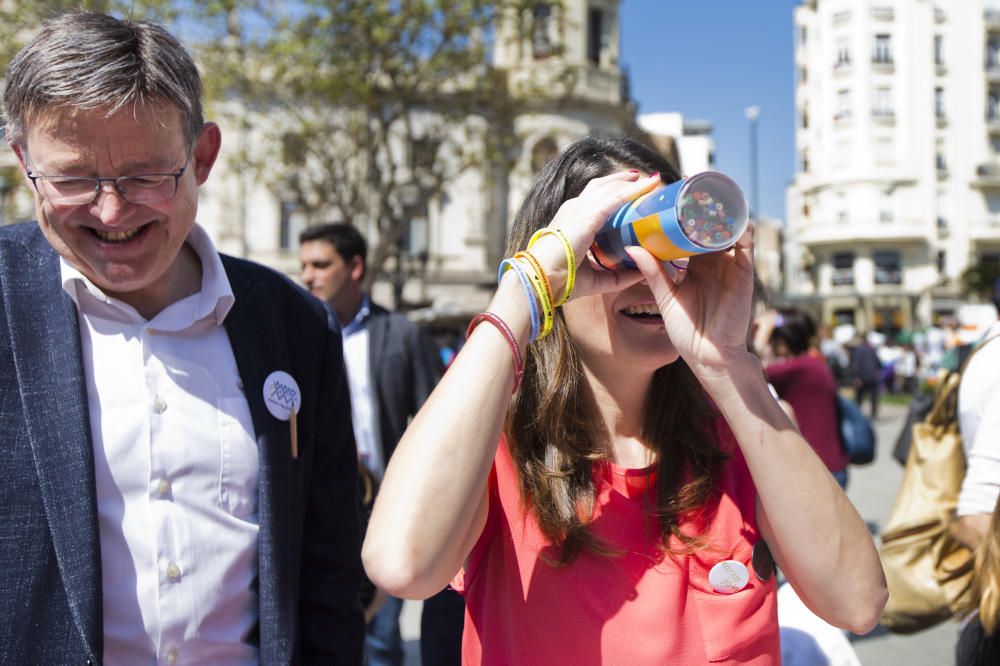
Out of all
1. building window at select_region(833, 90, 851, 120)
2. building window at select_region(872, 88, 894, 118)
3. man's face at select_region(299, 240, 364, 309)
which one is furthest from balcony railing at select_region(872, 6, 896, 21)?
man's face at select_region(299, 240, 364, 309)

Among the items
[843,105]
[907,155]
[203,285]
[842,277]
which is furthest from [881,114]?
[203,285]

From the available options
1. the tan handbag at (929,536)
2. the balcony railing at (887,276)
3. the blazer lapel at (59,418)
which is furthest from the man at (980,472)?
the balcony railing at (887,276)

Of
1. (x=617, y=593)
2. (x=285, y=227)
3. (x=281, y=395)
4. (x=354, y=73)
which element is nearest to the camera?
(x=617, y=593)

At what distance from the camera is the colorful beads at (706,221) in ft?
4.63

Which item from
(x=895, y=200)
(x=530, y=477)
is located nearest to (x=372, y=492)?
(x=530, y=477)

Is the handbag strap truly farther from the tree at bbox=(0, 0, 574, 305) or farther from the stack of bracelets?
the tree at bbox=(0, 0, 574, 305)

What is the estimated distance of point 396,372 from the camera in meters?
4.86

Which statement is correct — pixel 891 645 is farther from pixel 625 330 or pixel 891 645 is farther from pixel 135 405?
pixel 135 405

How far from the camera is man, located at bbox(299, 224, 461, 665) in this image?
4.71 m

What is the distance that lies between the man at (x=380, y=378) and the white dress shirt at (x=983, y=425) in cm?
252

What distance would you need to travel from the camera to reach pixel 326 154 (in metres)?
18.5

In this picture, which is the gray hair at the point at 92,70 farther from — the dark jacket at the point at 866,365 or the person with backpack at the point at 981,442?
the dark jacket at the point at 866,365

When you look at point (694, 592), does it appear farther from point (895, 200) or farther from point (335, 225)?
point (895, 200)

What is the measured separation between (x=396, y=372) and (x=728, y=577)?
128 inches
